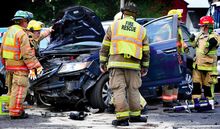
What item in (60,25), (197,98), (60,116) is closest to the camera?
(60,116)

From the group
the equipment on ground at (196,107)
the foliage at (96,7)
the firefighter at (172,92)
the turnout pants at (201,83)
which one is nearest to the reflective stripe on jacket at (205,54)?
the turnout pants at (201,83)

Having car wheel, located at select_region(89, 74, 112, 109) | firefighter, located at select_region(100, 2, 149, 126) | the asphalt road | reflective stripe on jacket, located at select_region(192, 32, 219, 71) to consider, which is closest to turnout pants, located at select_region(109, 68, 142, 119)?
firefighter, located at select_region(100, 2, 149, 126)

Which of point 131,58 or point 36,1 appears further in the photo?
point 36,1

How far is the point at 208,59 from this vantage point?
1042 centimetres

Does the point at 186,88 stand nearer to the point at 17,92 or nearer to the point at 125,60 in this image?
the point at 125,60

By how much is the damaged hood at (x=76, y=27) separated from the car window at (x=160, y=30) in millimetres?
975

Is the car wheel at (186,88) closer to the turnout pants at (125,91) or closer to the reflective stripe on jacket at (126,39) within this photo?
the turnout pants at (125,91)

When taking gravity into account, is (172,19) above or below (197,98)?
above

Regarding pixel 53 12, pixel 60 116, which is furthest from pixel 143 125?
pixel 53 12

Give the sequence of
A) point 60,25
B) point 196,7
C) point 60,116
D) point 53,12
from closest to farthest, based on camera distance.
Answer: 1. point 60,116
2. point 60,25
3. point 53,12
4. point 196,7

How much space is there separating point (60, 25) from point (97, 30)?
70 cm

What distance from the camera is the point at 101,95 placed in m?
9.48

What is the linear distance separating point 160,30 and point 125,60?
7.83 feet

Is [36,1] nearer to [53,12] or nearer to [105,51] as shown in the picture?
[53,12]
